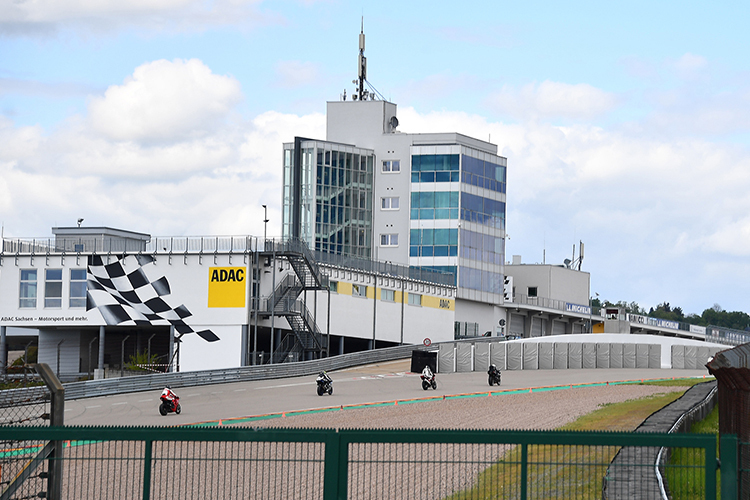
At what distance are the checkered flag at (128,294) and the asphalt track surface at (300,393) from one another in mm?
13494

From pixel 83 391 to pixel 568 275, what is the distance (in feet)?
249

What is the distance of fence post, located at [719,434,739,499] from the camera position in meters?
7.61

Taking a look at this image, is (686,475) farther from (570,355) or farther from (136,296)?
(136,296)

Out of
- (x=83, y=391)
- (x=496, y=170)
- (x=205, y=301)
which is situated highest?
(x=496, y=170)

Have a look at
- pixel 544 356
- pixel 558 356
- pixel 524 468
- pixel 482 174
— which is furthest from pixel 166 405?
pixel 482 174

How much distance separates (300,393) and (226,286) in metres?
20.5

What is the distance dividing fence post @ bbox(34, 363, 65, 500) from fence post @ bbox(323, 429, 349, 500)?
2.51 metres

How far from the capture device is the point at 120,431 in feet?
27.4

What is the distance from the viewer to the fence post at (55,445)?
8867 mm

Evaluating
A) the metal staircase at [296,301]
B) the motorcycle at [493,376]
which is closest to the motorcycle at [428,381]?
the motorcycle at [493,376]

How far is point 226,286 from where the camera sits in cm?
6238

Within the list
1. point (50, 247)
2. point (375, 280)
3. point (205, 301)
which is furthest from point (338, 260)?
point (50, 247)

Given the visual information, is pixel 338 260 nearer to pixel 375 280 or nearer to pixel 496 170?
pixel 375 280

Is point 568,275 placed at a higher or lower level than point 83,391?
higher
